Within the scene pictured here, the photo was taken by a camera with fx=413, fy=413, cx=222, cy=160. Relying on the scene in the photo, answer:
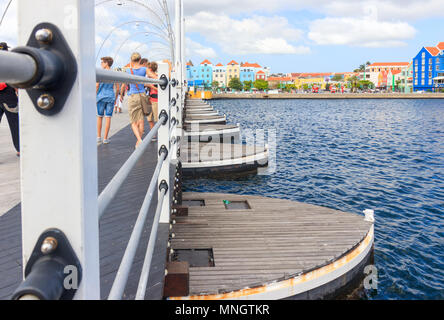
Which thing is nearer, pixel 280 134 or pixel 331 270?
pixel 331 270

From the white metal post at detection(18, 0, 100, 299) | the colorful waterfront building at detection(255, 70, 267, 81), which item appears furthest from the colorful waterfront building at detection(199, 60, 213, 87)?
the white metal post at detection(18, 0, 100, 299)

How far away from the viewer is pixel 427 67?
137625mm

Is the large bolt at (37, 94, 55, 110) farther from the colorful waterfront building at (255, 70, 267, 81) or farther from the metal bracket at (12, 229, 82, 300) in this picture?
the colorful waterfront building at (255, 70, 267, 81)

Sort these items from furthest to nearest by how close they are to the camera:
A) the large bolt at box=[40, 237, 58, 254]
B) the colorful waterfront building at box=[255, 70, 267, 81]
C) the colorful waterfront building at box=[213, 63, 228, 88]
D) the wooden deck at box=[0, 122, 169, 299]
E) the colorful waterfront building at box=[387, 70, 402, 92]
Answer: the colorful waterfront building at box=[255, 70, 267, 81], the colorful waterfront building at box=[213, 63, 228, 88], the colorful waterfront building at box=[387, 70, 402, 92], the wooden deck at box=[0, 122, 169, 299], the large bolt at box=[40, 237, 58, 254]

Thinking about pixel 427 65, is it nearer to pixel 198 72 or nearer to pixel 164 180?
pixel 198 72

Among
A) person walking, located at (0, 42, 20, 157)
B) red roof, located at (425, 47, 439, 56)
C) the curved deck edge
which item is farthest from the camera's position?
red roof, located at (425, 47, 439, 56)

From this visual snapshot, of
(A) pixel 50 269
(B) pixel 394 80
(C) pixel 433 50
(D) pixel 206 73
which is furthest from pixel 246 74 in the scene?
(A) pixel 50 269

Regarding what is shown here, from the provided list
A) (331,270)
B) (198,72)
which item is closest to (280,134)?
(331,270)

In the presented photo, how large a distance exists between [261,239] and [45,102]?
17.5 feet

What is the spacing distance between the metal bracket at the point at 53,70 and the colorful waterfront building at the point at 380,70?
18690cm

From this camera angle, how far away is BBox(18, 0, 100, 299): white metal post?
81 centimetres

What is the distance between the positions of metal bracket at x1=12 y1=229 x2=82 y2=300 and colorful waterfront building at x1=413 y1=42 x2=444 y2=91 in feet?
495

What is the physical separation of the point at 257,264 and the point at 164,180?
5.53ft

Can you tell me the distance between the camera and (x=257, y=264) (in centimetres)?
502
